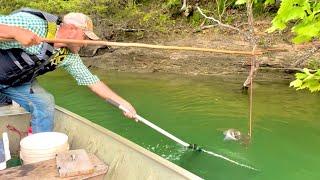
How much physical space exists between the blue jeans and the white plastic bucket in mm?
411

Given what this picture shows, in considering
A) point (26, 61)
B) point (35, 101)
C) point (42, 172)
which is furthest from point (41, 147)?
point (26, 61)

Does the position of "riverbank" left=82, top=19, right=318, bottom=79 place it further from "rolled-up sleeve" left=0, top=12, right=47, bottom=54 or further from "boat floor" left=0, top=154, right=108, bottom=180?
"boat floor" left=0, top=154, right=108, bottom=180

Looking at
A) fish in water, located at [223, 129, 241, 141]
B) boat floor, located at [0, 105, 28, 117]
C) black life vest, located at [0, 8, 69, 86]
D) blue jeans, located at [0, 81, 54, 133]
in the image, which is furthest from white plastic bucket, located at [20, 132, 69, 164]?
fish in water, located at [223, 129, 241, 141]

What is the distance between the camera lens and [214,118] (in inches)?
347

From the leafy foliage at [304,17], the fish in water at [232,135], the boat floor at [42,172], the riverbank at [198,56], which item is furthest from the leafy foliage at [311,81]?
the riverbank at [198,56]

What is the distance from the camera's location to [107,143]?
470 cm

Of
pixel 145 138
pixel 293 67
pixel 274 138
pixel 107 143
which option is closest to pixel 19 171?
pixel 107 143

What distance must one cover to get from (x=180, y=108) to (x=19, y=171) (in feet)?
19.0

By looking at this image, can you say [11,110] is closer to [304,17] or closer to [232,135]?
[232,135]

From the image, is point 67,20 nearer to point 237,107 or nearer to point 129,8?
point 237,107

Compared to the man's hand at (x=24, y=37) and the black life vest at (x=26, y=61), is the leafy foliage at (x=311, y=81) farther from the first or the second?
the man's hand at (x=24, y=37)

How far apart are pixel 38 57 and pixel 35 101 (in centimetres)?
65

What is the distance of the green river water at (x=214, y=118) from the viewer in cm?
654

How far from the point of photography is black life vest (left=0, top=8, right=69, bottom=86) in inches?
181
